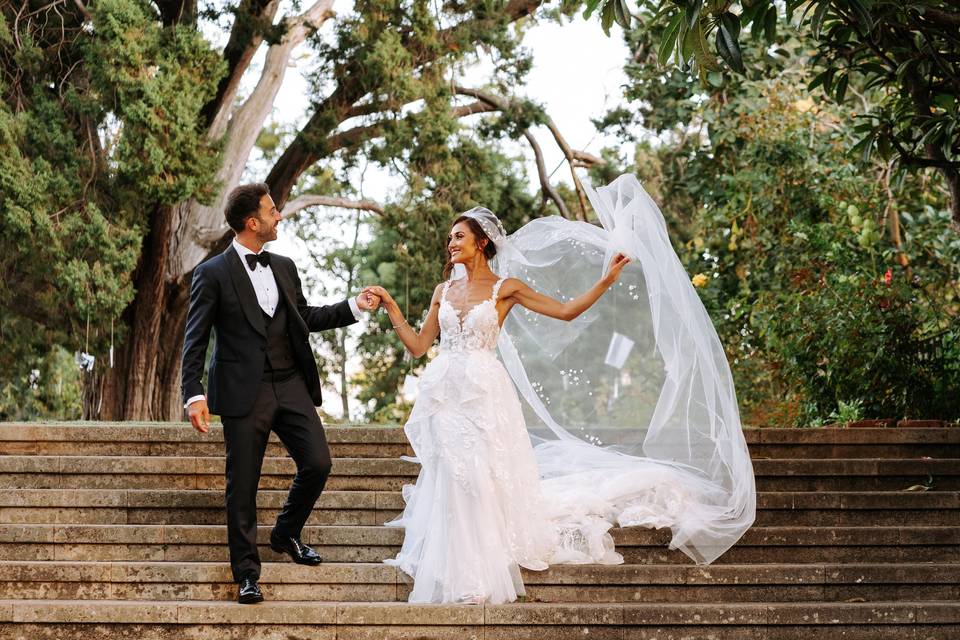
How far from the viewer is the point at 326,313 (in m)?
5.68

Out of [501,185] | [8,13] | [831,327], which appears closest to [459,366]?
[831,327]

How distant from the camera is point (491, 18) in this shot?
12.2 metres

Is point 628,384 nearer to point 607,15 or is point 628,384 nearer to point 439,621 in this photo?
point 439,621

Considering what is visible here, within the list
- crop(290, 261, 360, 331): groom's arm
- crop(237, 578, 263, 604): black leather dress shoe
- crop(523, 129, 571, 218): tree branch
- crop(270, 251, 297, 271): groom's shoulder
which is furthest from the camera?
crop(523, 129, 571, 218): tree branch

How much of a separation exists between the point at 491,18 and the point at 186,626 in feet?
28.1

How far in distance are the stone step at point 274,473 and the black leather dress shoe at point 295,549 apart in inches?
45.7

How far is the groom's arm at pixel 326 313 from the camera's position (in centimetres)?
565

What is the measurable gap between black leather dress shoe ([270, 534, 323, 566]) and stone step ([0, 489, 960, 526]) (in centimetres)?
70

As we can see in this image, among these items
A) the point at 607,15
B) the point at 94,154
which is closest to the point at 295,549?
the point at 607,15

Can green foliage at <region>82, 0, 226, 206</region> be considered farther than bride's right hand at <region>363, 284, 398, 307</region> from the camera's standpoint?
Yes

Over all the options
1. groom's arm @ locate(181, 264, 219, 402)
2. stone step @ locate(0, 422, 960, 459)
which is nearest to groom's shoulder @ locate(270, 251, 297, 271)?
groom's arm @ locate(181, 264, 219, 402)

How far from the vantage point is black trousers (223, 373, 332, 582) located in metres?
5.25

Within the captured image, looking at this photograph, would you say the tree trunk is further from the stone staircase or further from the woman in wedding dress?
the woman in wedding dress

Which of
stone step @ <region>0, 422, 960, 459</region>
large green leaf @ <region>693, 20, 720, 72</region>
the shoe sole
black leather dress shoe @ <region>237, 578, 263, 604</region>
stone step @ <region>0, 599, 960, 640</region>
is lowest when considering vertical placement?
stone step @ <region>0, 599, 960, 640</region>
